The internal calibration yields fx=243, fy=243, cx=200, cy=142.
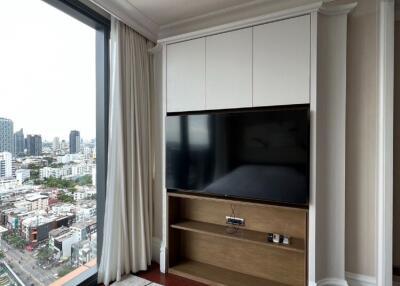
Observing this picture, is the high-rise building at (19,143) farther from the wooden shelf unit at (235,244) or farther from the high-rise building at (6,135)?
the wooden shelf unit at (235,244)

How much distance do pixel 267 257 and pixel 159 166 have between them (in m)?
1.49

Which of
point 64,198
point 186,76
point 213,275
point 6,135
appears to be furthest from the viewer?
point 186,76

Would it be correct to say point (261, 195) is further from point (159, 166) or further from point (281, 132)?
point (159, 166)

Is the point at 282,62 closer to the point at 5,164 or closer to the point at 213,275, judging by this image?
the point at 213,275

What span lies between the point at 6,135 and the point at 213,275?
215cm

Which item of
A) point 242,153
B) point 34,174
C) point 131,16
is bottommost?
point 34,174

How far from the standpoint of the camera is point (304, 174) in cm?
196

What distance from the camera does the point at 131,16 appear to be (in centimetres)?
250

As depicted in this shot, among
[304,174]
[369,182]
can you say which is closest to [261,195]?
[304,174]

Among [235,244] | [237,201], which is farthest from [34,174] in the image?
[235,244]

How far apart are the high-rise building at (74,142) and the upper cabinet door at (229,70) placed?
4.12ft

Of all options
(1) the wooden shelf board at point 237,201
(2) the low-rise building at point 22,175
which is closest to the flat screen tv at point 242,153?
(1) the wooden shelf board at point 237,201

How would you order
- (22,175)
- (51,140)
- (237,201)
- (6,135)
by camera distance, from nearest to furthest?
1. (6,135)
2. (22,175)
3. (51,140)
4. (237,201)

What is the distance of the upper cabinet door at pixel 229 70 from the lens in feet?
7.30
